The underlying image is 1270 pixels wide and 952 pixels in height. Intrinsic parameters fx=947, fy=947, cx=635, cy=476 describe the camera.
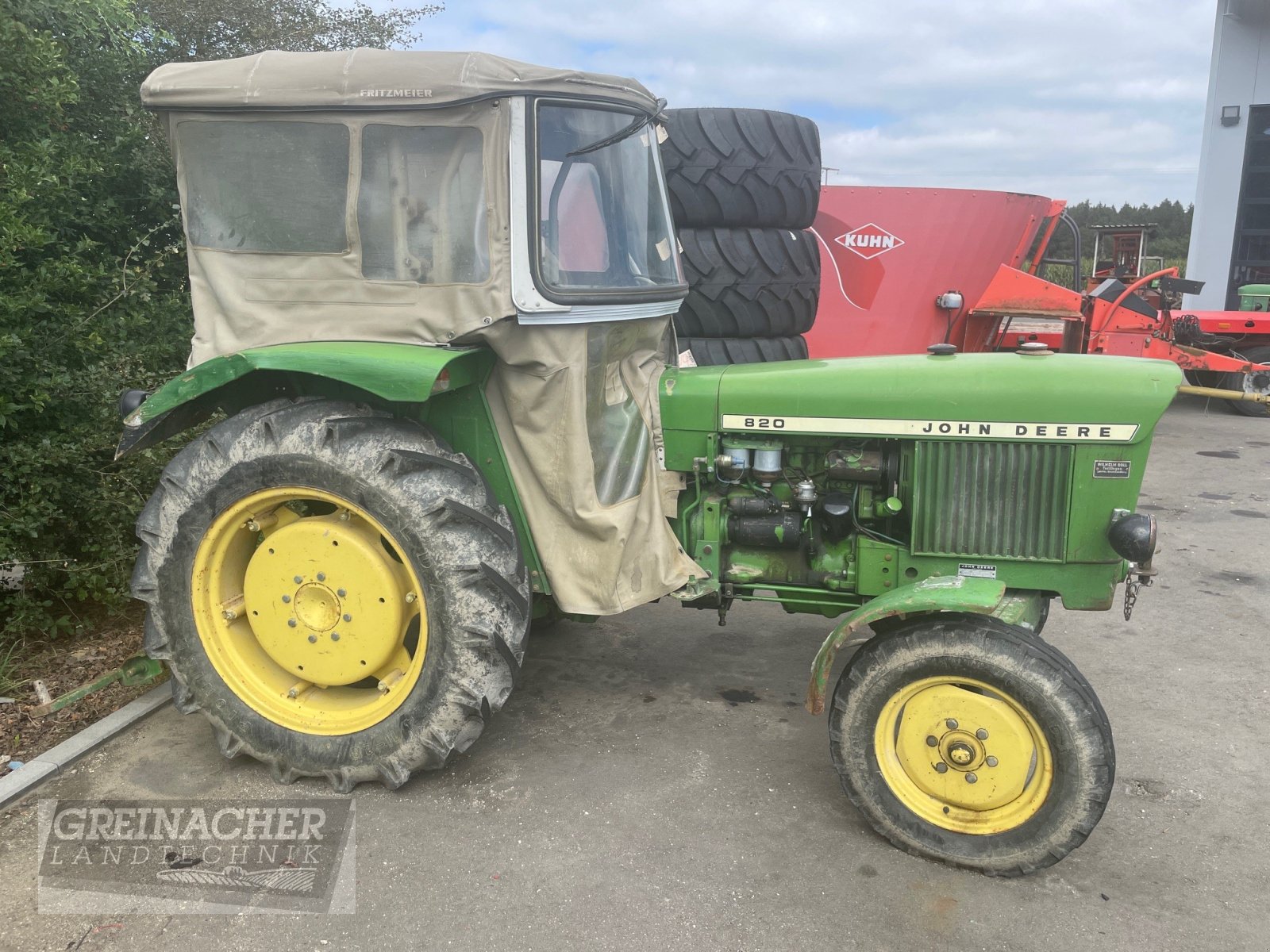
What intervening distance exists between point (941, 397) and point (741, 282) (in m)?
1.77

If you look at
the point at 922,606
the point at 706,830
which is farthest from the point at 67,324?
the point at 922,606

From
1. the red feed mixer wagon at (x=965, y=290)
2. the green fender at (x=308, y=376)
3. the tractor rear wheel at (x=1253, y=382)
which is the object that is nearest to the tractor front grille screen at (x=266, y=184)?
the green fender at (x=308, y=376)

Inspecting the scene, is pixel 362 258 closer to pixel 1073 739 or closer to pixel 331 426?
pixel 331 426

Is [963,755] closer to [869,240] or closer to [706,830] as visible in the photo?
[706,830]

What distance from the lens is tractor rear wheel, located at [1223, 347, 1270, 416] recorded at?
420 inches

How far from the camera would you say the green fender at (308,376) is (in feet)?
9.71

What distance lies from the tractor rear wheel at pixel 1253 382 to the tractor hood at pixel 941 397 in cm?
881

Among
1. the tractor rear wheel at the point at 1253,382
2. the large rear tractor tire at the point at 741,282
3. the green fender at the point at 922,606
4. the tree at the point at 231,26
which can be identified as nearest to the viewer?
the green fender at the point at 922,606

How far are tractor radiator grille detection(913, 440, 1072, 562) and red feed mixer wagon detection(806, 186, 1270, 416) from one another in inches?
221

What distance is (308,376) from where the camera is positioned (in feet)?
11.0

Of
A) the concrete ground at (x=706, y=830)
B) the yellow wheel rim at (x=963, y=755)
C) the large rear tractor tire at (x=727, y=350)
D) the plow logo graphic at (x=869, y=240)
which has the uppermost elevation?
the plow logo graphic at (x=869, y=240)

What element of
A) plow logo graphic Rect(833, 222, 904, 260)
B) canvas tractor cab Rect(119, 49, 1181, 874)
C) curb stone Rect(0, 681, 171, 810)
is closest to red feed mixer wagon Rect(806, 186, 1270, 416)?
plow logo graphic Rect(833, 222, 904, 260)

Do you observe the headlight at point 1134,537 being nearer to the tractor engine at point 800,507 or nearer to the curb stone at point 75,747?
the tractor engine at point 800,507

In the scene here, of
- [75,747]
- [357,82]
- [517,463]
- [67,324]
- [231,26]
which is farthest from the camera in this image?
[231,26]
